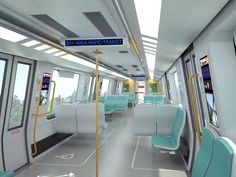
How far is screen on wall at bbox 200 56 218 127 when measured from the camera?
2861 millimetres

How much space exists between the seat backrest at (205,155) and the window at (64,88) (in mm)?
5592

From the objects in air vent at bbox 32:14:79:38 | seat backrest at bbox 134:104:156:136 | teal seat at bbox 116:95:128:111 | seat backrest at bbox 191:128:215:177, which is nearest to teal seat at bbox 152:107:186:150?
seat backrest at bbox 134:104:156:136

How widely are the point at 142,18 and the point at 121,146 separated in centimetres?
399

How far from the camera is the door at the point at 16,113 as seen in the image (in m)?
4.00

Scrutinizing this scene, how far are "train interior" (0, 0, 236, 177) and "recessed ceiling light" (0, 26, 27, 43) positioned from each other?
1cm

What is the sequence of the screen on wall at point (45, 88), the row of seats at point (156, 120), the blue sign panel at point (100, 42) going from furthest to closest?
the screen on wall at point (45, 88), the row of seats at point (156, 120), the blue sign panel at point (100, 42)

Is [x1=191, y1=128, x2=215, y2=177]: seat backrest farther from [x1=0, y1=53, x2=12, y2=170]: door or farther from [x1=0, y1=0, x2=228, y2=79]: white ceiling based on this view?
[x1=0, y1=53, x2=12, y2=170]: door

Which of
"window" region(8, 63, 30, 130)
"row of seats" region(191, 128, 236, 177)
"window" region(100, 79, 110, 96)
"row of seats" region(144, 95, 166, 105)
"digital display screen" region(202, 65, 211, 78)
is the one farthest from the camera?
"window" region(100, 79, 110, 96)

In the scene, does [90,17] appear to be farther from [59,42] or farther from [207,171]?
[207,171]

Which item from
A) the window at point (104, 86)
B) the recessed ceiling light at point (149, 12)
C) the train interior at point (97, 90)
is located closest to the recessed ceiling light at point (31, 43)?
the train interior at point (97, 90)

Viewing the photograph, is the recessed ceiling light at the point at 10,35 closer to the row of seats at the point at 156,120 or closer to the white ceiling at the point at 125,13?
the white ceiling at the point at 125,13

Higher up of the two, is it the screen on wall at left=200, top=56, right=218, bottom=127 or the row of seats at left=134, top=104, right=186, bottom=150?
the screen on wall at left=200, top=56, right=218, bottom=127

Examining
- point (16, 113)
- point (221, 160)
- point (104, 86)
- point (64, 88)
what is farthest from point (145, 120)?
point (104, 86)

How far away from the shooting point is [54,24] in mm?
3004
